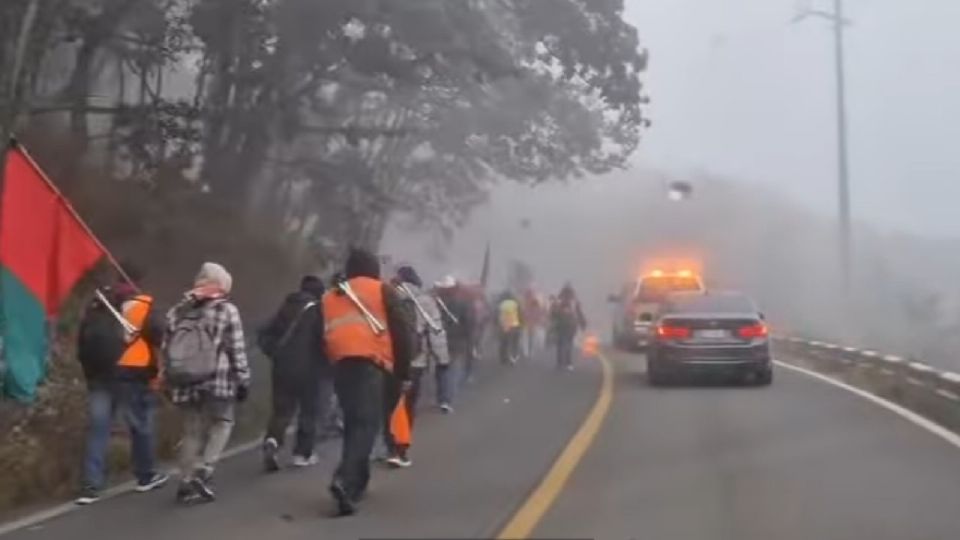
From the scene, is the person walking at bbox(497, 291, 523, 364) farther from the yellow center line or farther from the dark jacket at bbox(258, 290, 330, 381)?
the dark jacket at bbox(258, 290, 330, 381)

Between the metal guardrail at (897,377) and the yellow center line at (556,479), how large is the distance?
150 inches

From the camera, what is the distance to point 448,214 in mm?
42875

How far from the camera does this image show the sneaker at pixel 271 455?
46.3 ft

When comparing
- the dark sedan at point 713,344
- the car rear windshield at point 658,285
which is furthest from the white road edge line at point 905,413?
the car rear windshield at point 658,285

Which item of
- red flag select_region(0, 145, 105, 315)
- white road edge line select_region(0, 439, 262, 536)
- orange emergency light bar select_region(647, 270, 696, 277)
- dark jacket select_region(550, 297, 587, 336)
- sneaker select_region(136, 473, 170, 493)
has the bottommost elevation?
white road edge line select_region(0, 439, 262, 536)

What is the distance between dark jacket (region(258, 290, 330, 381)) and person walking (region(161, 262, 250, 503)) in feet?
6.66

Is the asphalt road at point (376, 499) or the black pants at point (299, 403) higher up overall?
the black pants at point (299, 403)

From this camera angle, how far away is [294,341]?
14.3 metres

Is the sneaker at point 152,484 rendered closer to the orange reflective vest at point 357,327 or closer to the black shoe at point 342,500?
the black shoe at point 342,500

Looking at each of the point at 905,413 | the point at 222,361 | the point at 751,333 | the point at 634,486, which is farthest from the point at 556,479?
the point at 751,333

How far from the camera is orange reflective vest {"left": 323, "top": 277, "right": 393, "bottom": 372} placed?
11.0 meters

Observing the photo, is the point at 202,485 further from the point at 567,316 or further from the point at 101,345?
the point at 567,316

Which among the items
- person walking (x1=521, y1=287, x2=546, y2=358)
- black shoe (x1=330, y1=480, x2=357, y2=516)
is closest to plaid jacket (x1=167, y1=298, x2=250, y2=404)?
black shoe (x1=330, y1=480, x2=357, y2=516)

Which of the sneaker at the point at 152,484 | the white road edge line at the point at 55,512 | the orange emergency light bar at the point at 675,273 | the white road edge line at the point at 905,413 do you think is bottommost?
the white road edge line at the point at 55,512
